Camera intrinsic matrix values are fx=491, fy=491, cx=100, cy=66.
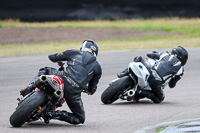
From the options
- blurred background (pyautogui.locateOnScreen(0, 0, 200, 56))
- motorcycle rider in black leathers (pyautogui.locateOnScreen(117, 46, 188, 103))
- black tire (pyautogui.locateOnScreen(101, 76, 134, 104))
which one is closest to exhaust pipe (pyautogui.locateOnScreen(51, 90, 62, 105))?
black tire (pyautogui.locateOnScreen(101, 76, 134, 104))

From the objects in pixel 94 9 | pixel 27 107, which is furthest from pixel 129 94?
pixel 94 9

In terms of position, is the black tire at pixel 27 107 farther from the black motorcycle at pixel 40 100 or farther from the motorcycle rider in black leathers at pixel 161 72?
the motorcycle rider in black leathers at pixel 161 72

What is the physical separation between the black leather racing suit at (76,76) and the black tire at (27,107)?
0.44 m

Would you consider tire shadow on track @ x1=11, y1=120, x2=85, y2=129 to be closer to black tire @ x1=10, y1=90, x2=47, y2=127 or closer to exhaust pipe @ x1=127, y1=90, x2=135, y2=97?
black tire @ x1=10, y1=90, x2=47, y2=127

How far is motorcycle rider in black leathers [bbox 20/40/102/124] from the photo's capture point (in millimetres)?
6996

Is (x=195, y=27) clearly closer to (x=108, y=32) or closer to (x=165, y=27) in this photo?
(x=165, y=27)

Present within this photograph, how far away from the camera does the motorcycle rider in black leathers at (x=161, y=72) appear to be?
9.32 m

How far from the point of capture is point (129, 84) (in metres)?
9.16

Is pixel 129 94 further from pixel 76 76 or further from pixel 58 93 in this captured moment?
pixel 58 93

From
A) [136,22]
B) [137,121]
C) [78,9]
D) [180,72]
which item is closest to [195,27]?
[136,22]

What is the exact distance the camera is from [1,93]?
34.6 ft

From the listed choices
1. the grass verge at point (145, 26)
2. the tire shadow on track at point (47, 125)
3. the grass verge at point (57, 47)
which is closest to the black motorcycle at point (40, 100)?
the tire shadow on track at point (47, 125)

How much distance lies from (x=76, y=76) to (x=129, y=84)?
2.27 metres

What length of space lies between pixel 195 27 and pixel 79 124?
22402mm
